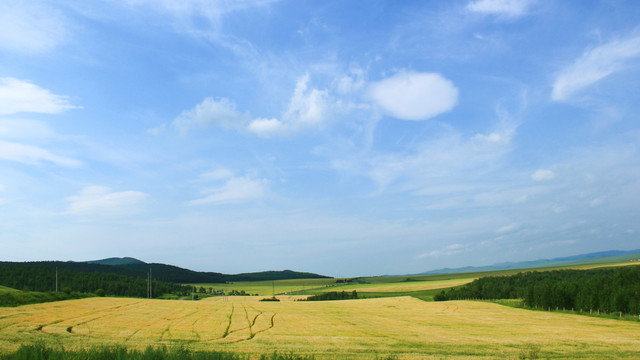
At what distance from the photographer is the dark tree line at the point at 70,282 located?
134750mm

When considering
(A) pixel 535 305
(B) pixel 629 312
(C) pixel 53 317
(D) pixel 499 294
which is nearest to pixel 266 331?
(C) pixel 53 317

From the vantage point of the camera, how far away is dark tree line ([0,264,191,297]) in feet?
442

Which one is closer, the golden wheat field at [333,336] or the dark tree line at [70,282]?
the golden wheat field at [333,336]

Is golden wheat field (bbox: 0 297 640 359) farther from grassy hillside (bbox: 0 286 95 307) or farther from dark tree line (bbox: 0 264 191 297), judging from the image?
dark tree line (bbox: 0 264 191 297)

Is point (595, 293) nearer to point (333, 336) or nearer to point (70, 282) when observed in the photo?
point (333, 336)

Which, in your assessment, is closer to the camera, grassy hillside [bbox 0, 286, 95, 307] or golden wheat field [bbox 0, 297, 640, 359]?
golden wheat field [bbox 0, 297, 640, 359]

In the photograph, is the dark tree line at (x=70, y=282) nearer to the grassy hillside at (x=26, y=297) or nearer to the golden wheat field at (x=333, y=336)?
the grassy hillside at (x=26, y=297)

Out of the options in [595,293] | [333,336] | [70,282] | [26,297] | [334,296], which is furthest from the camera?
[70,282]

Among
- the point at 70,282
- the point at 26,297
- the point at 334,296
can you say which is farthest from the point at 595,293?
the point at 70,282

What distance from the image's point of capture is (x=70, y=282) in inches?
5556

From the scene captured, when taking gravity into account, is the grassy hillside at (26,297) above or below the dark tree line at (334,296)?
above

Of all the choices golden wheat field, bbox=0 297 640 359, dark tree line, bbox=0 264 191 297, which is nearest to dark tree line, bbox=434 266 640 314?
golden wheat field, bbox=0 297 640 359

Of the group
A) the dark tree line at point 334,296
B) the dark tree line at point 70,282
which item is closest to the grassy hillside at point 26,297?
the dark tree line at point 70,282

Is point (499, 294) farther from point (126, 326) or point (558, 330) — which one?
point (126, 326)
